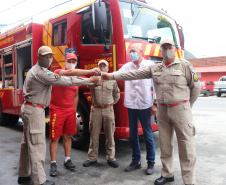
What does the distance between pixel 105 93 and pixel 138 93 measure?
56cm

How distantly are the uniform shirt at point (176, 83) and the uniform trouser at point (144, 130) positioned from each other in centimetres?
60

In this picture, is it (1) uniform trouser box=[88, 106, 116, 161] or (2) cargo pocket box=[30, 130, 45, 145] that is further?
(1) uniform trouser box=[88, 106, 116, 161]

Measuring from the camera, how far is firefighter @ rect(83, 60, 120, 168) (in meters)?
3.90

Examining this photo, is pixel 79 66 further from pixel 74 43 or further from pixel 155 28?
pixel 155 28

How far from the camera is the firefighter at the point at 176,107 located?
Answer: 9.85 feet

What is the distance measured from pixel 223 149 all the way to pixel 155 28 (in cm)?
276

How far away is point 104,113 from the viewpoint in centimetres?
391

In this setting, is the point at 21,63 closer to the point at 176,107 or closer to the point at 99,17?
the point at 99,17

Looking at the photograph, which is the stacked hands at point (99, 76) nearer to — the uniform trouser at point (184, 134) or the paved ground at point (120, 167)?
the uniform trouser at point (184, 134)

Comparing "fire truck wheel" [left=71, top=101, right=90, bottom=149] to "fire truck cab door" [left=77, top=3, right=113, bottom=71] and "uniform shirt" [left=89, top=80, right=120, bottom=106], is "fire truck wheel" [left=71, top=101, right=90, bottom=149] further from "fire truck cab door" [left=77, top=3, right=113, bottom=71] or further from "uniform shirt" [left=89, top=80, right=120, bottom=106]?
"fire truck cab door" [left=77, top=3, right=113, bottom=71]

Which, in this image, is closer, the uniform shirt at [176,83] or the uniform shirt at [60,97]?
the uniform shirt at [176,83]

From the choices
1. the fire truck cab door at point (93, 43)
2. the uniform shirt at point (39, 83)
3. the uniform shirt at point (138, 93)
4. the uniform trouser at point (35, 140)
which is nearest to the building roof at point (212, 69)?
the fire truck cab door at point (93, 43)

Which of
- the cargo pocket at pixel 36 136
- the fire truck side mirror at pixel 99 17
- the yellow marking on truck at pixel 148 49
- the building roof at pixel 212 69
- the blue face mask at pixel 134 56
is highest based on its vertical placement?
the building roof at pixel 212 69

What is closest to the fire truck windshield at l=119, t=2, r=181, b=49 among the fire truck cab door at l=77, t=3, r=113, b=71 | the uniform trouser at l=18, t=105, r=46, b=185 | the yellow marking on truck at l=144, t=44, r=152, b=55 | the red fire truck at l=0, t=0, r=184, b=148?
the red fire truck at l=0, t=0, r=184, b=148
